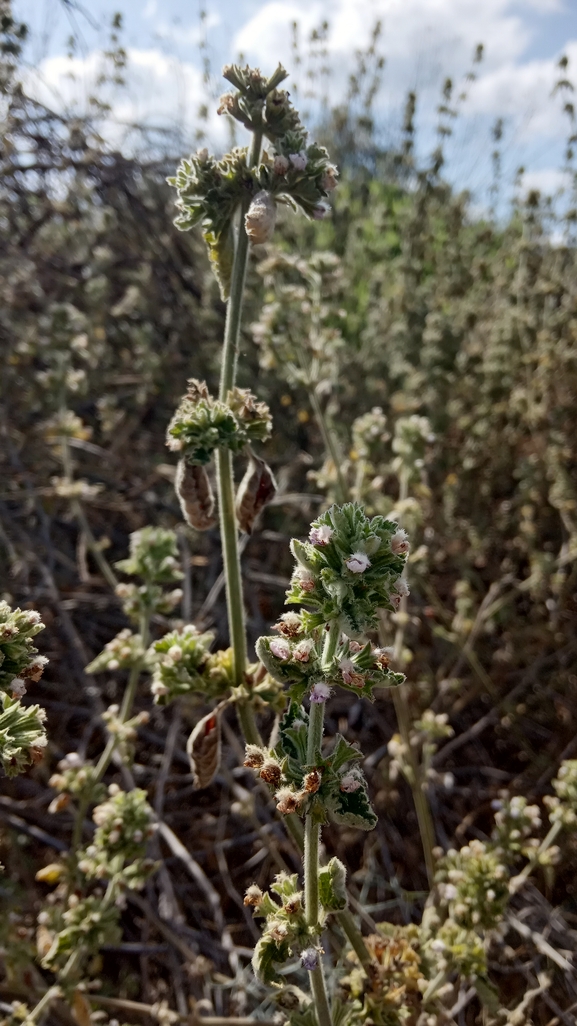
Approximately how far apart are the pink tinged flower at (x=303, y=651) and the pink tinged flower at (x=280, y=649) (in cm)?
4

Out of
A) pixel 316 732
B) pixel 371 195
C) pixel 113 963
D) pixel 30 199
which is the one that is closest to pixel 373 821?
pixel 316 732

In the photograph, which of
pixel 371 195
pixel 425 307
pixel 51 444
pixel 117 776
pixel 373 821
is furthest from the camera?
pixel 371 195

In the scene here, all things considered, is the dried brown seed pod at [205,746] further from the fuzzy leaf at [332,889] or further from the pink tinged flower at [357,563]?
the pink tinged flower at [357,563]

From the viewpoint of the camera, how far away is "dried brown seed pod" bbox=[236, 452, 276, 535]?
6.95ft

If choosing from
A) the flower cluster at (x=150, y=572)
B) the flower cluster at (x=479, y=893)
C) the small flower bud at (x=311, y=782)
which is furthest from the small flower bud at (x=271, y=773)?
the flower cluster at (x=150, y=572)

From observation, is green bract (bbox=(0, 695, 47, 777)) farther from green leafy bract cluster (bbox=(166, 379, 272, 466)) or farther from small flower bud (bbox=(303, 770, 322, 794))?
green leafy bract cluster (bbox=(166, 379, 272, 466))

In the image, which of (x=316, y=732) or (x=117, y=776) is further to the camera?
(x=117, y=776)

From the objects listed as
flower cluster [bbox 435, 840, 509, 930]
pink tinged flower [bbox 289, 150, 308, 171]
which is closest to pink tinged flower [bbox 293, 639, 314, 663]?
pink tinged flower [bbox 289, 150, 308, 171]

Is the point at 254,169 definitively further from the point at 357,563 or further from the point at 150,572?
the point at 150,572

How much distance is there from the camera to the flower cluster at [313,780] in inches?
59.6

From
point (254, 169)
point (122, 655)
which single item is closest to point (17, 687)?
point (122, 655)

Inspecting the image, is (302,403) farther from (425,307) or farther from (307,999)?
(307,999)

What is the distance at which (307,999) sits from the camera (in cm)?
190

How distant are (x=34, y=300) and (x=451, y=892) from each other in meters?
4.92
